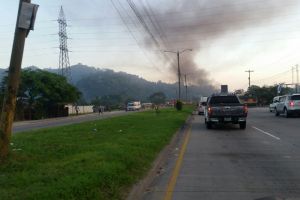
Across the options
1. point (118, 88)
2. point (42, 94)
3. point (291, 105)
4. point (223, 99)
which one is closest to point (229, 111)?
point (223, 99)

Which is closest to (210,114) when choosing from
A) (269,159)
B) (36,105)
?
(269,159)

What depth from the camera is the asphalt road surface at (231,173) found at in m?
8.66

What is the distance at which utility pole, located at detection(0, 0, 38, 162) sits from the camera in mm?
10406

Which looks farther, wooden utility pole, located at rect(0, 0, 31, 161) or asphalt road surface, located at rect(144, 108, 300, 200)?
wooden utility pole, located at rect(0, 0, 31, 161)

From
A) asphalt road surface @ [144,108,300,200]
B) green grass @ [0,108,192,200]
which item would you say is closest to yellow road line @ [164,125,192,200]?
asphalt road surface @ [144,108,300,200]

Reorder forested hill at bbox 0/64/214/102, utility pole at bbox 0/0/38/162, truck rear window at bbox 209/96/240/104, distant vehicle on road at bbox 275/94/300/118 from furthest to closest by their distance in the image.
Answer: forested hill at bbox 0/64/214/102, distant vehicle on road at bbox 275/94/300/118, truck rear window at bbox 209/96/240/104, utility pole at bbox 0/0/38/162

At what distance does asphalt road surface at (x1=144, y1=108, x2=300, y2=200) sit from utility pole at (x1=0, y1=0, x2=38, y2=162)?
337cm

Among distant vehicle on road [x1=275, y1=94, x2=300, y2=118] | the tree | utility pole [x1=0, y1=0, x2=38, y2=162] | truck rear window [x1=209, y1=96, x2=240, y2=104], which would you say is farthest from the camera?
the tree

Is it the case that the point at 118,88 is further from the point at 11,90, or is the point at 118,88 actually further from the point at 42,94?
the point at 11,90

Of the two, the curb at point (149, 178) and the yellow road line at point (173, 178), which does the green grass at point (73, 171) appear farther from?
the yellow road line at point (173, 178)

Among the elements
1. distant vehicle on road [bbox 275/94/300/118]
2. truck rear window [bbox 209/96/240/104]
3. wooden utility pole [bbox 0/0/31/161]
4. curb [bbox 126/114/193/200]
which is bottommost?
curb [bbox 126/114/193/200]

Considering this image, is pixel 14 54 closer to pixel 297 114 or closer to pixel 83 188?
pixel 83 188

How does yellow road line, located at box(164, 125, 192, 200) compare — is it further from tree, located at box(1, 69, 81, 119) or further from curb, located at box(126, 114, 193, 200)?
tree, located at box(1, 69, 81, 119)

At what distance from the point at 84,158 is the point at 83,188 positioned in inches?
131
